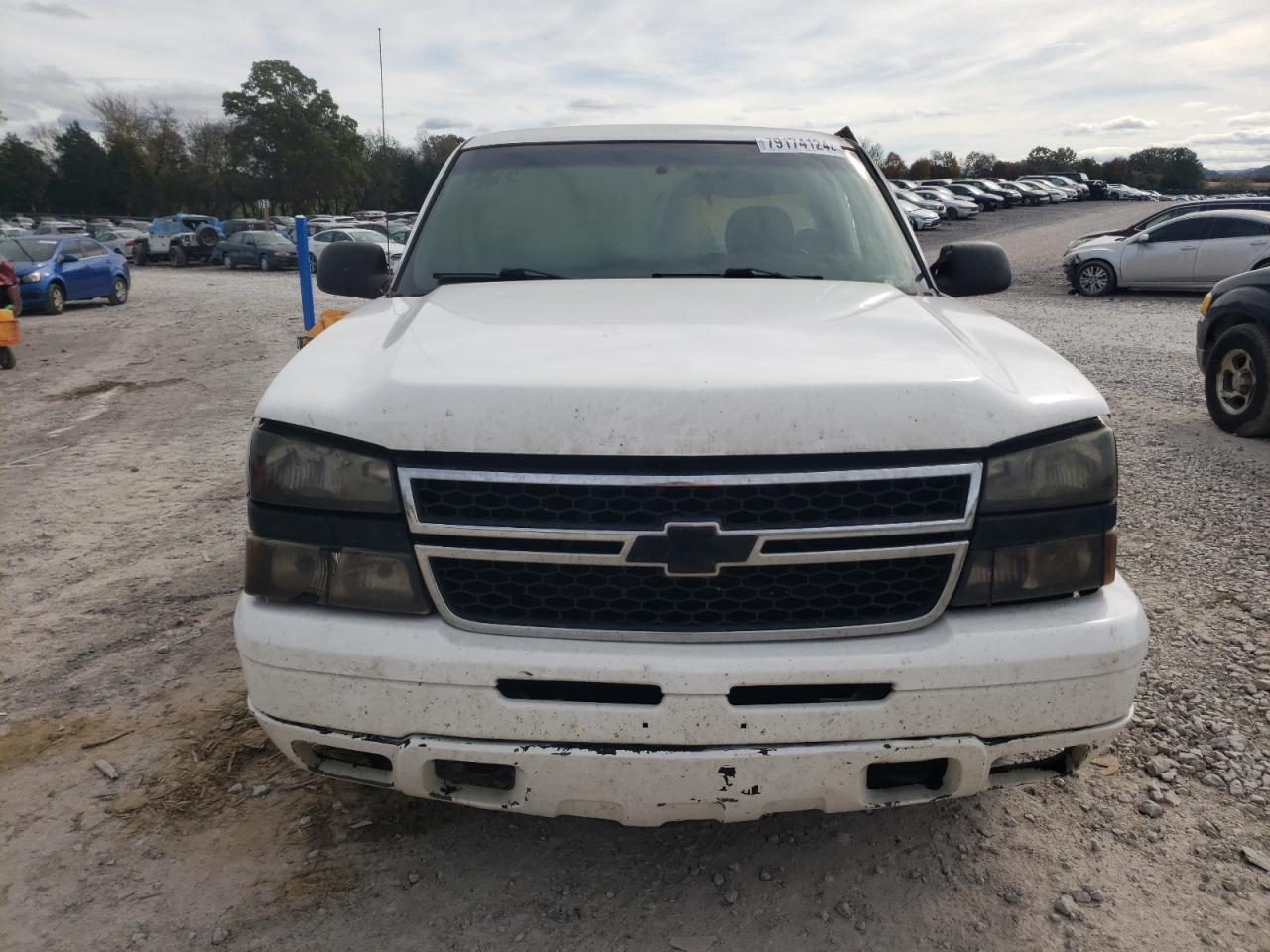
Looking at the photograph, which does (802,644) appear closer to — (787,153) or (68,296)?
(787,153)

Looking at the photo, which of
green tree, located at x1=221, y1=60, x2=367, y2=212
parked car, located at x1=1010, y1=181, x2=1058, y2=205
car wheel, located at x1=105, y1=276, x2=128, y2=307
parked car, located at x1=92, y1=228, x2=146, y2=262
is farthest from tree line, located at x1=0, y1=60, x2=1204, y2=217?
car wheel, located at x1=105, y1=276, x2=128, y2=307

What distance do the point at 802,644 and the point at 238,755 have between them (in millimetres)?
1964

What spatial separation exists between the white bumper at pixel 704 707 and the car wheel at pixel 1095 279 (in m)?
19.1

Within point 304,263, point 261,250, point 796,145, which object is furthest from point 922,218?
point 796,145

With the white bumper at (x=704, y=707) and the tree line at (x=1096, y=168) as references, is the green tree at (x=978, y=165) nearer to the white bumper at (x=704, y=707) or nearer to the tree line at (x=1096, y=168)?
the tree line at (x=1096, y=168)

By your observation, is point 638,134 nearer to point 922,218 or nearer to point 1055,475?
point 1055,475

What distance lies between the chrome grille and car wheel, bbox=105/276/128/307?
21.9 m

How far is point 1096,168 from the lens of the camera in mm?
92688

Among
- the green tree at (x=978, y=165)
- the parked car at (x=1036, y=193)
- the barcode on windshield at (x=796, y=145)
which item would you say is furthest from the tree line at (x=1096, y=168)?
the barcode on windshield at (x=796, y=145)

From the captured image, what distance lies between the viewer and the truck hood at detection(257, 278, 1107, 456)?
6.52 ft

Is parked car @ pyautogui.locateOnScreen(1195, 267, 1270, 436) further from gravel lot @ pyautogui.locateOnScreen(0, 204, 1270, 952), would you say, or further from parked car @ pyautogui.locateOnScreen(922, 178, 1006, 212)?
parked car @ pyautogui.locateOnScreen(922, 178, 1006, 212)

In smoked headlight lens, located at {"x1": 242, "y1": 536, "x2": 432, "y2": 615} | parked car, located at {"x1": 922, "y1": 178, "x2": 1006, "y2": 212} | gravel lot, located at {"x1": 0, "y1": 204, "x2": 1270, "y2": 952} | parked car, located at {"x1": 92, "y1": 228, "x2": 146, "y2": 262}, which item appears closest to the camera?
smoked headlight lens, located at {"x1": 242, "y1": 536, "x2": 432, "y2": 615}

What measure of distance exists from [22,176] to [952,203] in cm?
6746

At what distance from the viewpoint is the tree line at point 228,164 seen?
7081 cm
